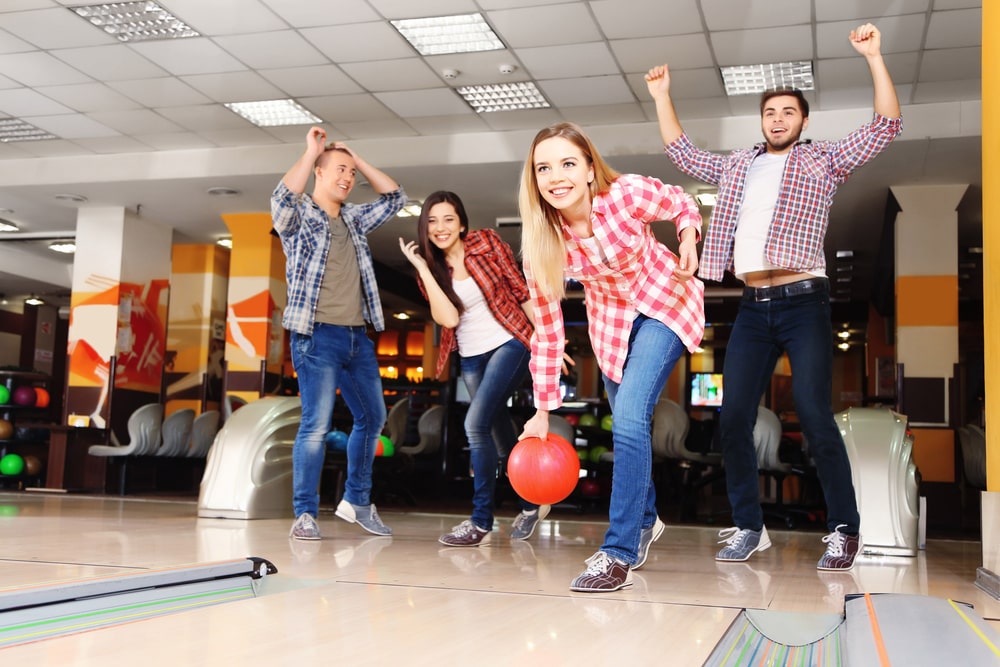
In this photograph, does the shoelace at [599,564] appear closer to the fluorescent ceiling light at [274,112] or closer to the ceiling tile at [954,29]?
the ceiling tile at [954,29]

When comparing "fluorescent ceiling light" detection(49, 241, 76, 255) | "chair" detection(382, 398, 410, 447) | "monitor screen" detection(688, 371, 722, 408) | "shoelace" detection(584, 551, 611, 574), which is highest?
"fluorescent ceiling light" detection(49, 241, 76, 255)

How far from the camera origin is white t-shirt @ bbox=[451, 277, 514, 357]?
3520 mm

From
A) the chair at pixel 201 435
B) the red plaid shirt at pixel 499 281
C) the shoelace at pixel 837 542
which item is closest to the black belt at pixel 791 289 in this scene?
the shoelace at pixel 837 542

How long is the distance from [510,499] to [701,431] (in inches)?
94.1

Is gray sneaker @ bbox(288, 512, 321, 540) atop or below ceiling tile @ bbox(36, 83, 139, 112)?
below

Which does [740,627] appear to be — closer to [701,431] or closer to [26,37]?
[701,431]

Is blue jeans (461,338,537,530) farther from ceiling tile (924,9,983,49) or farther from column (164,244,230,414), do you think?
column (164,244,230,414)

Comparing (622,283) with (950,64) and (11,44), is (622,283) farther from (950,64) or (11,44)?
(11,44)

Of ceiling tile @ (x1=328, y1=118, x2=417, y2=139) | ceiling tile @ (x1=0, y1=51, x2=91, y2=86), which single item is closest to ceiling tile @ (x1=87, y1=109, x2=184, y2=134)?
ceiling tile @ (x1=0, y1=51, x2=91, y2=86)

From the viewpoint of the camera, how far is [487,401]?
350 centimetres

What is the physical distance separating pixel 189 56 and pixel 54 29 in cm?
83

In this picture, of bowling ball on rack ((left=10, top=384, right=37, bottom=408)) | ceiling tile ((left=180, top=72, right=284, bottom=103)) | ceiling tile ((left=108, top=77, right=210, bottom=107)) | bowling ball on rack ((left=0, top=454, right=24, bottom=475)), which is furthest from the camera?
bowling ball on rack ((left=10, top=384, right=37, bottom=408))

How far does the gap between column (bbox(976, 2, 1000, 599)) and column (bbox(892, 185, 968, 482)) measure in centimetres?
536

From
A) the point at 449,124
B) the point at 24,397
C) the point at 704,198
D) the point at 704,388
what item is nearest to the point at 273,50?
the point at 449,124
